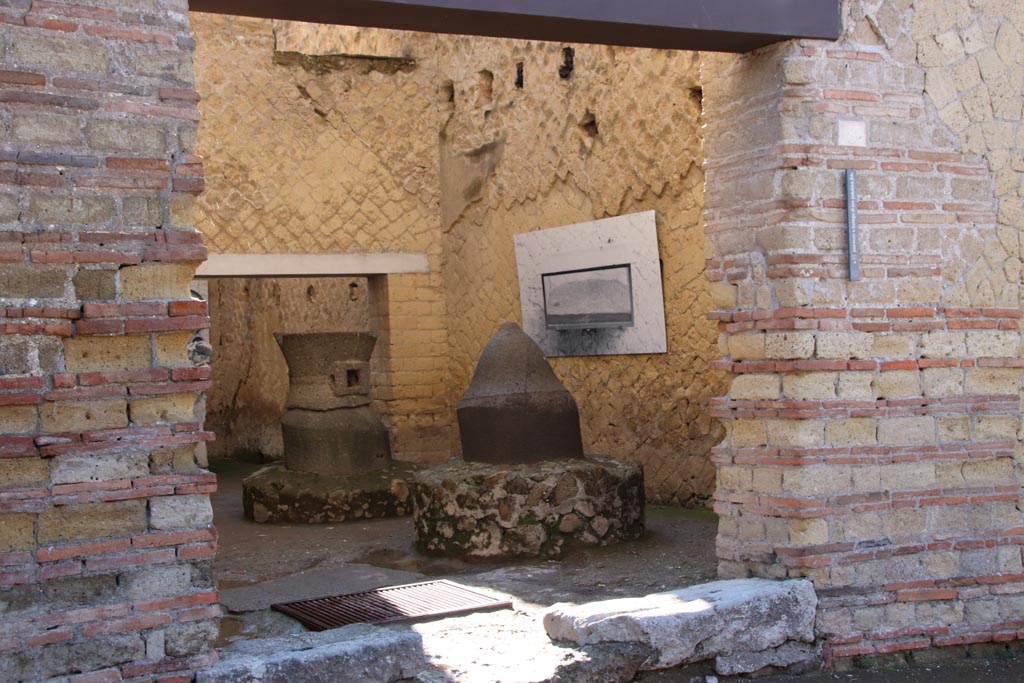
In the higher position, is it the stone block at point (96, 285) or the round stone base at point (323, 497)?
the stone block at point (96, 285)

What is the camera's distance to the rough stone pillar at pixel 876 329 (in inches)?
198

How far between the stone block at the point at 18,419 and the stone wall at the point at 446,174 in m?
5.19

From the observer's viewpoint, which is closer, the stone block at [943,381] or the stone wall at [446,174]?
the stone block at [943,381]

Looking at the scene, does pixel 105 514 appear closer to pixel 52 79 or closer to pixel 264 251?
pixel 52 79

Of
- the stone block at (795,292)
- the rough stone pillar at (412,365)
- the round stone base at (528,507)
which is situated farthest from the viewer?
the rough stone pillar at (412,365)

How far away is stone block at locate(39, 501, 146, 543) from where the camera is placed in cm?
372

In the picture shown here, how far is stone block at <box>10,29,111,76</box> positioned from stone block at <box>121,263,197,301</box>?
2.23 feet

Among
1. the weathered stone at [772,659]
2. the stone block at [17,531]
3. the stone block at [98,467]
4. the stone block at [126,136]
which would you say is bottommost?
the weathered stone at [772,659]

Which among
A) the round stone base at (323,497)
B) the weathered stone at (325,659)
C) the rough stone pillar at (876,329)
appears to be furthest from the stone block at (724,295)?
the round stone base at (323,497)

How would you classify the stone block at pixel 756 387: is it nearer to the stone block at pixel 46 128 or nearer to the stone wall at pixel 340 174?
the stone block at pixel 46 128

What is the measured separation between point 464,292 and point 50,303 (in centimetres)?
713

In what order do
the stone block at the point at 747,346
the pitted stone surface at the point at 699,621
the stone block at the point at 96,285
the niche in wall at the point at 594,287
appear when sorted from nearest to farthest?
the stone block at the point at 96,285 → the pitted stone surface at the point at 699,621 → the stone block at the point at 747,346 → the niche in wall at the point at 594,287

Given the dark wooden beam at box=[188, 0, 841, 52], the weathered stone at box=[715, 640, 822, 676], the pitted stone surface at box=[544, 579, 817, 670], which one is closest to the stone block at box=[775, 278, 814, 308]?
the dark wooden beam at box=[188, 0, 841, 52]

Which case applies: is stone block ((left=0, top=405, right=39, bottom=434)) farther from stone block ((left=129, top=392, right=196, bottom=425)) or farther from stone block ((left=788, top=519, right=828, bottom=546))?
stone block ((left=788, top=519, right=828, bottom=546))
